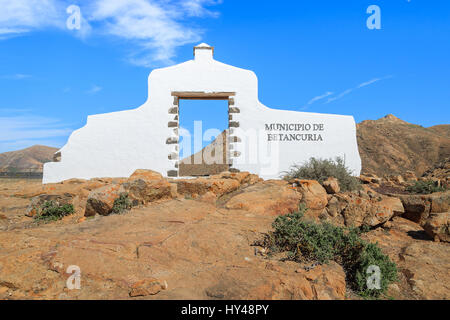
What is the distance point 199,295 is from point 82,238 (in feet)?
7.07

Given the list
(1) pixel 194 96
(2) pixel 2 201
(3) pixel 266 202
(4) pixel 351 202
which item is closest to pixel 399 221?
(4) pixel 351 202

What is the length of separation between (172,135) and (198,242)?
7354 mm

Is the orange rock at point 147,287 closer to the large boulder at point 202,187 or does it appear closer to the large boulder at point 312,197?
the large boulder at point 312,197

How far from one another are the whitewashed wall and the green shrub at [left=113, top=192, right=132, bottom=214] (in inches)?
186

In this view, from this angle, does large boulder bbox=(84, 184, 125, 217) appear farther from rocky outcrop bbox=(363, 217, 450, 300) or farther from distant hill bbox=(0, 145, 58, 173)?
distant hill bbox=(0, 145, 58, 173)

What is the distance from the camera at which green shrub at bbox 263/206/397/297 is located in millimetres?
3981

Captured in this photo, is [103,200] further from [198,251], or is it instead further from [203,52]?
[203,52]

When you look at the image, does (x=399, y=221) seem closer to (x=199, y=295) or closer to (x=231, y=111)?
(x=199, y=295)

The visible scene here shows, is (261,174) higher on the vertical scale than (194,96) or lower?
lower

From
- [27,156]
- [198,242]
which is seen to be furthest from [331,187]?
[27,156]
